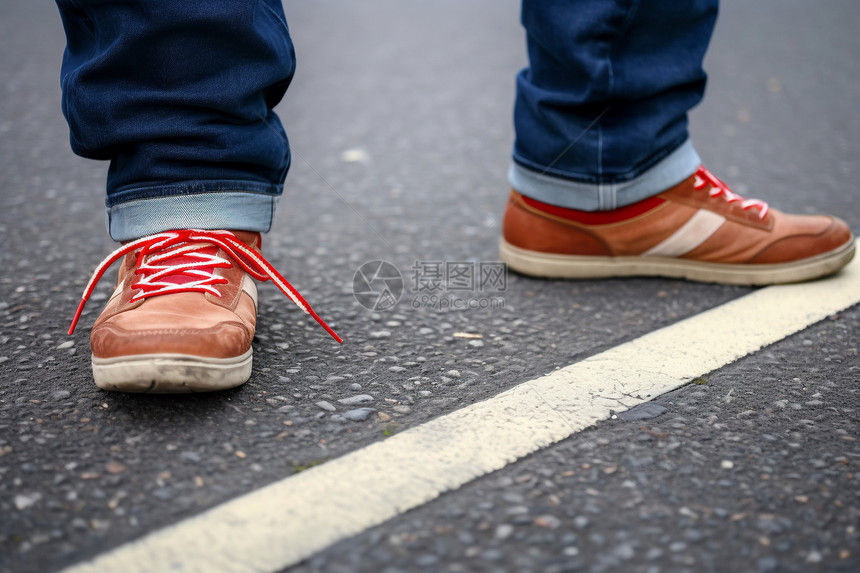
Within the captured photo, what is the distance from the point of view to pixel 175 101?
1297 millimetres

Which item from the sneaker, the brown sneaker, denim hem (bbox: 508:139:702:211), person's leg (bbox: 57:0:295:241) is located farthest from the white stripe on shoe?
person's leg (bbox: 57:0:295:241)

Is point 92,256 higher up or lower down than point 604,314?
lower down

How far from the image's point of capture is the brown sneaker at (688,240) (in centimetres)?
176

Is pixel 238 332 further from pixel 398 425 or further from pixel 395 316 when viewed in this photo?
pixel 395 316

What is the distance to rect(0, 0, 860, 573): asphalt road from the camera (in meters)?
0.93

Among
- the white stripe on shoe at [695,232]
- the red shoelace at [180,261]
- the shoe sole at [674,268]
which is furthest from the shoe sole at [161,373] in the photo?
the white stripe on shoe at [695,232]

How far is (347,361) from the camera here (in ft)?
4.65

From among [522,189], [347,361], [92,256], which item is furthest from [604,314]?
[92,256]

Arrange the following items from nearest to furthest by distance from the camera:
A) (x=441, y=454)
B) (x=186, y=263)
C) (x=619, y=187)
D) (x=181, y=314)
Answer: (x=441, y=454)
(x=181, y=314)
(x=186, y=263)
(x=619, y=187)

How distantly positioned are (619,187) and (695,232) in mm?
219

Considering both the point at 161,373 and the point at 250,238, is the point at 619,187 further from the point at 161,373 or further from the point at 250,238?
the point at 161,373

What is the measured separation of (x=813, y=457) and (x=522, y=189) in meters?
0.94

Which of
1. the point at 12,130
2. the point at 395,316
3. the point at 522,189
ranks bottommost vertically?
the point at 12,130

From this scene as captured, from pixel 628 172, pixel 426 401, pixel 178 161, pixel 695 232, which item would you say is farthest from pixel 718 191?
pixel 178 161
